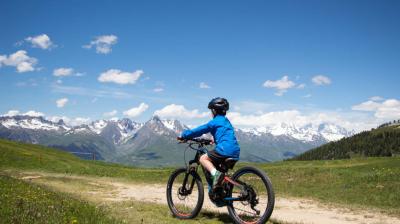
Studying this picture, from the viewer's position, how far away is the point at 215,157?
37.7 feet

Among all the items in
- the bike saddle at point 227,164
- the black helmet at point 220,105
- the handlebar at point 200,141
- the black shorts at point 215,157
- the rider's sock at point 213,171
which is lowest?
the rider's sock at point 213,171

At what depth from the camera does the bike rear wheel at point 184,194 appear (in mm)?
12836

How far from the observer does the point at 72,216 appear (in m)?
11.0

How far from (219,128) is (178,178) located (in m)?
2.96

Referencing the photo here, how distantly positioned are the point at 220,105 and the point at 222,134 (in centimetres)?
92

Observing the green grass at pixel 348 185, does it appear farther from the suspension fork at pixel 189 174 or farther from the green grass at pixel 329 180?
the suspension fork at pixel 189 174

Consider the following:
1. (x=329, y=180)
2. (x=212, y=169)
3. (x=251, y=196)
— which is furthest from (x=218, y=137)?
(x=329, y=180)

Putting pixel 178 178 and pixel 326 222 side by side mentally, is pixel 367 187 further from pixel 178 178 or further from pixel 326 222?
pixel 178 178

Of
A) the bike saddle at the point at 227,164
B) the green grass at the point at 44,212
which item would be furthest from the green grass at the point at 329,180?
the green grass at the point at 44,212

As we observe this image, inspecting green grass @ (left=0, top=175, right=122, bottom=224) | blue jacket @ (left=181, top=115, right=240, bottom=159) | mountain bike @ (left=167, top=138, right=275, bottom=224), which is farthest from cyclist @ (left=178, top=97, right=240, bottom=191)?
green grass @ (left=0, top=175, right=122, bottom=224)

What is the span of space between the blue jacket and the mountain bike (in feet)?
0.89

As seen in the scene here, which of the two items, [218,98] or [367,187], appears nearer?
[218,98]

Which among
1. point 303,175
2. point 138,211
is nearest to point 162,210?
point 138,211

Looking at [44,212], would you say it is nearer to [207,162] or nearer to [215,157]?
[207,162]
